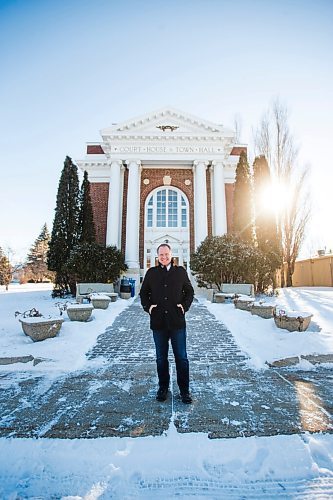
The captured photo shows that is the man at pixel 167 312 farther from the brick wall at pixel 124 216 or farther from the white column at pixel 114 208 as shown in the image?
the brick wall at pixel 124 216

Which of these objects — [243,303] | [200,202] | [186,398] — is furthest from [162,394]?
[200,202]

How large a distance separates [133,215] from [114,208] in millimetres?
1444

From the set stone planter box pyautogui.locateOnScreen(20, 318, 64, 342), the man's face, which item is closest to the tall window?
stone planter box pyautogui.locateOnScreen(20, 318, 64, 342)

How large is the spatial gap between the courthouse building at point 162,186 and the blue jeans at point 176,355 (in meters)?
14.9

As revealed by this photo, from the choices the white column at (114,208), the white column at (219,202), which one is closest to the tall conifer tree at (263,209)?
the white column at (219,202)

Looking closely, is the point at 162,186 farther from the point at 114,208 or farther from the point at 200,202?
the point at 114,208

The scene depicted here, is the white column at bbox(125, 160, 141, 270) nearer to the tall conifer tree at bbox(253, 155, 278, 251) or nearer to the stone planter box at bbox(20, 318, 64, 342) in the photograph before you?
the tall conifer tree at bbox(253, 155, 278, 251)

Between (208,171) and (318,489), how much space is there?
20.1m

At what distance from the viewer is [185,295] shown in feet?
10.7

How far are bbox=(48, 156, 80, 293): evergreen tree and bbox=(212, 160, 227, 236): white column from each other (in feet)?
30.0

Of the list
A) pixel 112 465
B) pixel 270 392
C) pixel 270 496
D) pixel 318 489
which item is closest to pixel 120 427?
pixel 112 465

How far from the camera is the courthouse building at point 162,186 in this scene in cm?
1883

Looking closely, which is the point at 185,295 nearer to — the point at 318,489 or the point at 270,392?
the point at 270,392

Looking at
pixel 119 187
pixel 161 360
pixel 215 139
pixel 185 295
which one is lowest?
pixel 161 360
